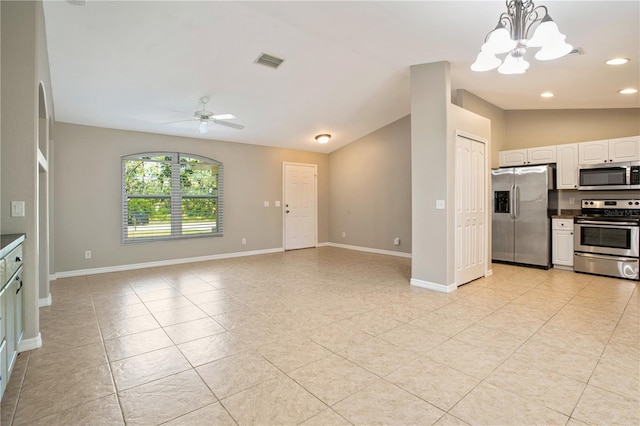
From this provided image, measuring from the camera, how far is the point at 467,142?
4.59 metres

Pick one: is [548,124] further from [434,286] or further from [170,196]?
[170,196]

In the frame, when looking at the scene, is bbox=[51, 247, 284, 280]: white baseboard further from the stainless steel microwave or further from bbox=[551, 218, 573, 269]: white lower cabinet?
the stainless steel microwave

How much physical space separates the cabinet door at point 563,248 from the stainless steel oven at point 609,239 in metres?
0.08

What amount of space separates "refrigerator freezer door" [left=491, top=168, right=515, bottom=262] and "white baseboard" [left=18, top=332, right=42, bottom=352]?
6459 millimetres

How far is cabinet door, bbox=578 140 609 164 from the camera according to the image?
505 centimetres

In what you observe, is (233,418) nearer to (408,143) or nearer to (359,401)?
(359,401)

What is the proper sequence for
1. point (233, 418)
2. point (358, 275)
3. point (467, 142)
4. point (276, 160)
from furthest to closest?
point (276, 160), point (358, 275), point (467, 142), point (233, 418)

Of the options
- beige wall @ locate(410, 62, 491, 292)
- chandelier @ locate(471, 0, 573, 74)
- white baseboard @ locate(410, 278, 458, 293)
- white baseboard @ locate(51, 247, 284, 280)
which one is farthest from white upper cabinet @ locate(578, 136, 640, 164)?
white baseboard @ locate(51, 247, 284, 280)

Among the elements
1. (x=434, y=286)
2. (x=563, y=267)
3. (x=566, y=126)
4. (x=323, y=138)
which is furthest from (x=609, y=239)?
(x=323, y=138)

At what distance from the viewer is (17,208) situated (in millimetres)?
2559

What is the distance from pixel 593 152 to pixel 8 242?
23.5 feet

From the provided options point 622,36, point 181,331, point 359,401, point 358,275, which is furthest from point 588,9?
point 181,331

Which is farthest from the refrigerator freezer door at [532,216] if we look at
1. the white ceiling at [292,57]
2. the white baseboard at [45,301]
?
the white baseboard at [45,301]

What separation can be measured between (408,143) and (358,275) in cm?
309
